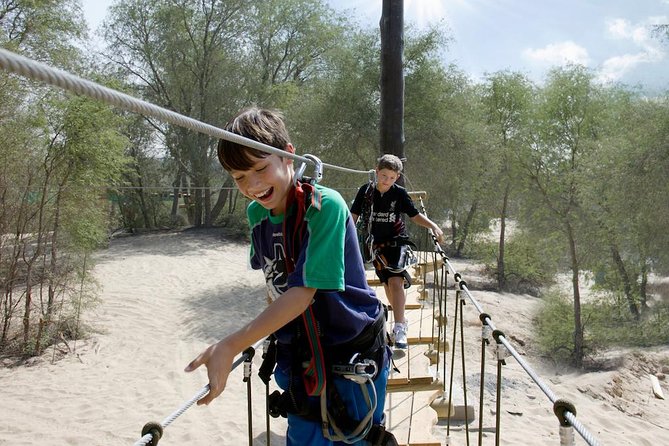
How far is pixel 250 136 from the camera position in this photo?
101 cm

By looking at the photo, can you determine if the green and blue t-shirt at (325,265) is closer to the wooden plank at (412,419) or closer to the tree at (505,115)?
the wooden plank at (412,419)

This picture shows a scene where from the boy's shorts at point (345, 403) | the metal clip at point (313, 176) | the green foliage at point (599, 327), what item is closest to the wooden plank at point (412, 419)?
the boy's shorts at point (345, 403)

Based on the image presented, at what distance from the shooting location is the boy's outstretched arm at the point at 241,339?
0.81 meters

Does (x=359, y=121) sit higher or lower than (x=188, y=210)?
higher

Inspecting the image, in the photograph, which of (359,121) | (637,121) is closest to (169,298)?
(359,121)

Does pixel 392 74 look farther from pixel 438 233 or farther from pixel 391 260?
pixel 391 260

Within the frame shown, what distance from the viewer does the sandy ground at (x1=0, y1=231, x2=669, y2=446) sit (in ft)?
15.0

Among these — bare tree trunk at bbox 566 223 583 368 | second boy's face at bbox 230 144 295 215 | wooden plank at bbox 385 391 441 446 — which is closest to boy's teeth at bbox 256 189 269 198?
second boy's face at bbox 230 144 295 215

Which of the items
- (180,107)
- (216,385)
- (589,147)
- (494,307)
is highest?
(180,107)

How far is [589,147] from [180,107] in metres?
→ 10.8

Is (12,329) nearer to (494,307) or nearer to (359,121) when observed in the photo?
(359,121)

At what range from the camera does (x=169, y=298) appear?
29.2 ft

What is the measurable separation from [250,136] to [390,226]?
182cm

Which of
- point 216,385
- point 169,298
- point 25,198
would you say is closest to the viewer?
point 216,385
